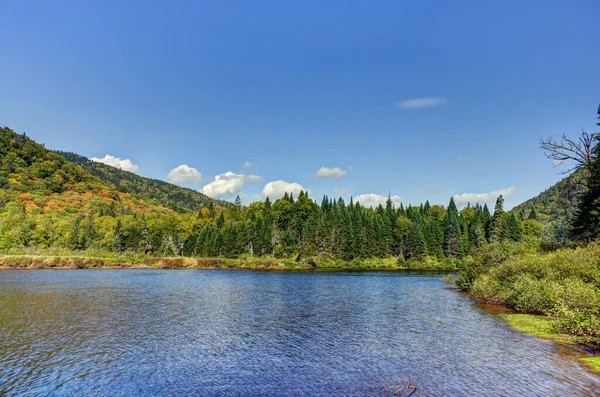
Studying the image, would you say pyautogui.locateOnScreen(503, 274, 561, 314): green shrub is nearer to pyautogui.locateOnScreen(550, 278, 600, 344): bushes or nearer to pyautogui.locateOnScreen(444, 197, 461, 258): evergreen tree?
pyautogui.locateOnScreen(550, 278, 600, 344): bushes

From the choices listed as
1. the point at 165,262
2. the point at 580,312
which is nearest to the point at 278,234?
the point at 165,262

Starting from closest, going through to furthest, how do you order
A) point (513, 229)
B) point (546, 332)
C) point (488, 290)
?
point (546, 332)
point (488, 290)
point (513, 229)

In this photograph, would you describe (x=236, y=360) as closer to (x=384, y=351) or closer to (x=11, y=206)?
(x=384, y=351)

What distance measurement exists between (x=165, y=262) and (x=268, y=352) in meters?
118

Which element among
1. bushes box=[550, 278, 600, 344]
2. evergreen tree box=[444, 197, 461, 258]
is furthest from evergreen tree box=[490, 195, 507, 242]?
bushes box=[550, 278, 600, 344]

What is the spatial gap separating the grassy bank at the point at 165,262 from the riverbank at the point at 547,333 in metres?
102

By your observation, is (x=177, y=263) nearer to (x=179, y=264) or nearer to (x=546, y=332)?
(x=179, y=264)

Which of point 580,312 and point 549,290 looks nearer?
point 580,312

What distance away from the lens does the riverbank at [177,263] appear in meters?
107

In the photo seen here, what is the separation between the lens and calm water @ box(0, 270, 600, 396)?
18.7 metres

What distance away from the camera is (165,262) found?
133 m

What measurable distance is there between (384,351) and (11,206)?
180 metres

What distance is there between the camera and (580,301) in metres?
27.9

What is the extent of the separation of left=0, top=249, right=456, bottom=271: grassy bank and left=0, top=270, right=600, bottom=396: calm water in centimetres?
7483
